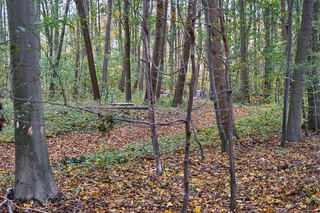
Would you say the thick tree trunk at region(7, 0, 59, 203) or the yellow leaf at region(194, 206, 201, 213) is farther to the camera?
→ the yellow leaf at region(194, 206, 201, 213)

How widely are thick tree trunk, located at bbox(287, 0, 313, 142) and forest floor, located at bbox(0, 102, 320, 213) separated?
51cm

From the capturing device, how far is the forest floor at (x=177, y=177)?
14.3 feet

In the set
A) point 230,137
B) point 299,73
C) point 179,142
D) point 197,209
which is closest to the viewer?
point 230,137

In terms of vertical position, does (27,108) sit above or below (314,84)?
below

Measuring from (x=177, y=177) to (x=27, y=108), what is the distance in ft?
11.4

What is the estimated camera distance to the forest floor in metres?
4.34

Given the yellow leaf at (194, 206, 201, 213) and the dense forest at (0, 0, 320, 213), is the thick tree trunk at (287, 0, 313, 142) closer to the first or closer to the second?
the dense forest at (0, 0, 320, 213)

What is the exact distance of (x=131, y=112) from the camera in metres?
12.2

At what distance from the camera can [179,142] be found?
27.8 feet

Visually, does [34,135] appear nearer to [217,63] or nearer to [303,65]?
[217,63]

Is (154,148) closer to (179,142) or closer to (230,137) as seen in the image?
(230,137)

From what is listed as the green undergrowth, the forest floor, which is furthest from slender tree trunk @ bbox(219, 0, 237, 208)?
the green undergrowth

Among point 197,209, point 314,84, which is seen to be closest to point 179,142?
point 197,209

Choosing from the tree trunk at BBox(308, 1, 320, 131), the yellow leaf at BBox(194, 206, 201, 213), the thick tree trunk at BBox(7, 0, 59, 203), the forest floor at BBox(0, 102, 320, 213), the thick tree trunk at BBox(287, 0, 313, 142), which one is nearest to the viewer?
the thick tree trunk at BBox(7, 0, 59, 203)
